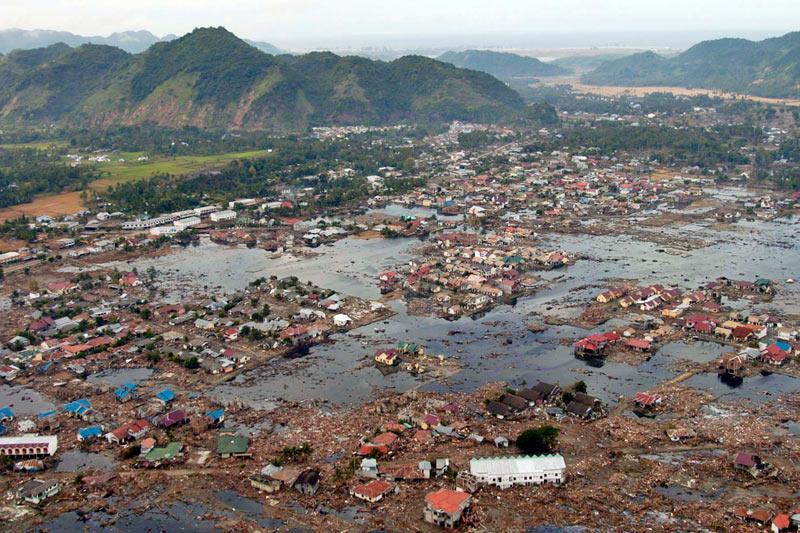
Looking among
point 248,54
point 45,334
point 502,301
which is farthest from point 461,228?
point 248,54

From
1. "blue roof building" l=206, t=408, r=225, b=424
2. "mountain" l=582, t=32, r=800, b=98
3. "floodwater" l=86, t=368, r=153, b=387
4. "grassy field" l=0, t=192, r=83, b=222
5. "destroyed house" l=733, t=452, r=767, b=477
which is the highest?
"mountain" l=582, t=32, r=800, b=98

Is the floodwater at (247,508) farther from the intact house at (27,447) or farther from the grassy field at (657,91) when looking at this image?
the grassy field at (657,91)

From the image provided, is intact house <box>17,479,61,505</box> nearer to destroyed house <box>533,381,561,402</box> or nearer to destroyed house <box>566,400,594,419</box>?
destroyed house <box>533,381,561,402</box>

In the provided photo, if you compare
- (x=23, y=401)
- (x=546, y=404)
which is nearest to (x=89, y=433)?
(x=23, y=401)

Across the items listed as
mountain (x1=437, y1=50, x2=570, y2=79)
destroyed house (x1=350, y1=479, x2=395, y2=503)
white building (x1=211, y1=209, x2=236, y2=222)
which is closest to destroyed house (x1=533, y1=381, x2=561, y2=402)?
destroyed house (x1=350, y1=479, x2=395, y2=503)

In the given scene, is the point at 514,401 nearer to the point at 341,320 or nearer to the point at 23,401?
the point at 341,320

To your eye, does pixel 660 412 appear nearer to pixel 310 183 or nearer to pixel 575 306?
pixel 575 306

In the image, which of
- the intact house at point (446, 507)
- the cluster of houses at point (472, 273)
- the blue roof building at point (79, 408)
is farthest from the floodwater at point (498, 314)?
the intact house at point (446, 507)
